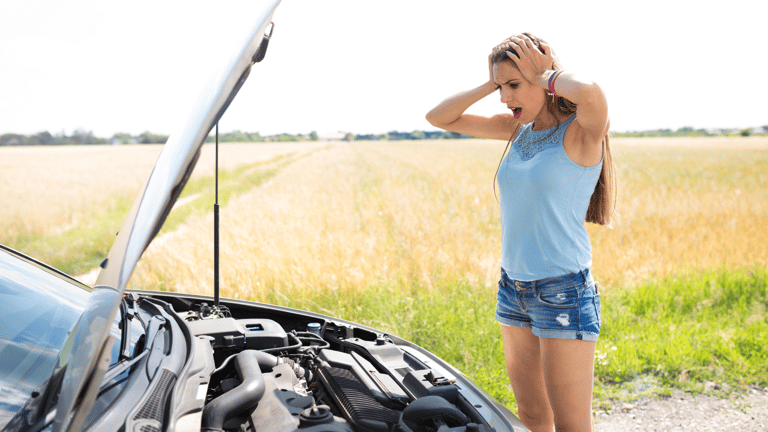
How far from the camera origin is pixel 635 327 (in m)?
4.75

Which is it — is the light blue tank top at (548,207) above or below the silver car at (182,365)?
above

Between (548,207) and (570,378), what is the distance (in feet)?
2.16

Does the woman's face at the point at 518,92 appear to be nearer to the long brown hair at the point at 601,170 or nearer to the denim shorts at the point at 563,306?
the long brown hair at the point at 601,170

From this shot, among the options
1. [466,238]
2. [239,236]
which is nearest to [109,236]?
[239,236]

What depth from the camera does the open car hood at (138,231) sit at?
1075 mm

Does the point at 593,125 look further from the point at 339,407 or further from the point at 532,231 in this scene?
the point at 339,407

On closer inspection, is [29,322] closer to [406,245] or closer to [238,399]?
[238,399]

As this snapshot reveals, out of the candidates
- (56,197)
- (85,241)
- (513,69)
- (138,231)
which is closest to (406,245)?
(513,69)

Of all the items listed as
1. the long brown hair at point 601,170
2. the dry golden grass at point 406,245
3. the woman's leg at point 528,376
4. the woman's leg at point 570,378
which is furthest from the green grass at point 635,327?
the long brown hair at point 601,170

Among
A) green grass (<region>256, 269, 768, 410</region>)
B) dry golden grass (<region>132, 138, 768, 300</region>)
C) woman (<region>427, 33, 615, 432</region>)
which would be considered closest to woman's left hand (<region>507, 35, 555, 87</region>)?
woman (<region>427, 33, 615, 432</region>)

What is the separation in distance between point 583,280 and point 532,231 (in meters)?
0.27

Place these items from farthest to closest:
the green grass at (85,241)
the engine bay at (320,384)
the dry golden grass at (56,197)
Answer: the dry golden grass at (56,197) → the green grass at (85,241) → the engine bay at (320,384)

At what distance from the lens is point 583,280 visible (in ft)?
6.21

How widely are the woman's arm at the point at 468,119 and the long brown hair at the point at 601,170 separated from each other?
289mm
